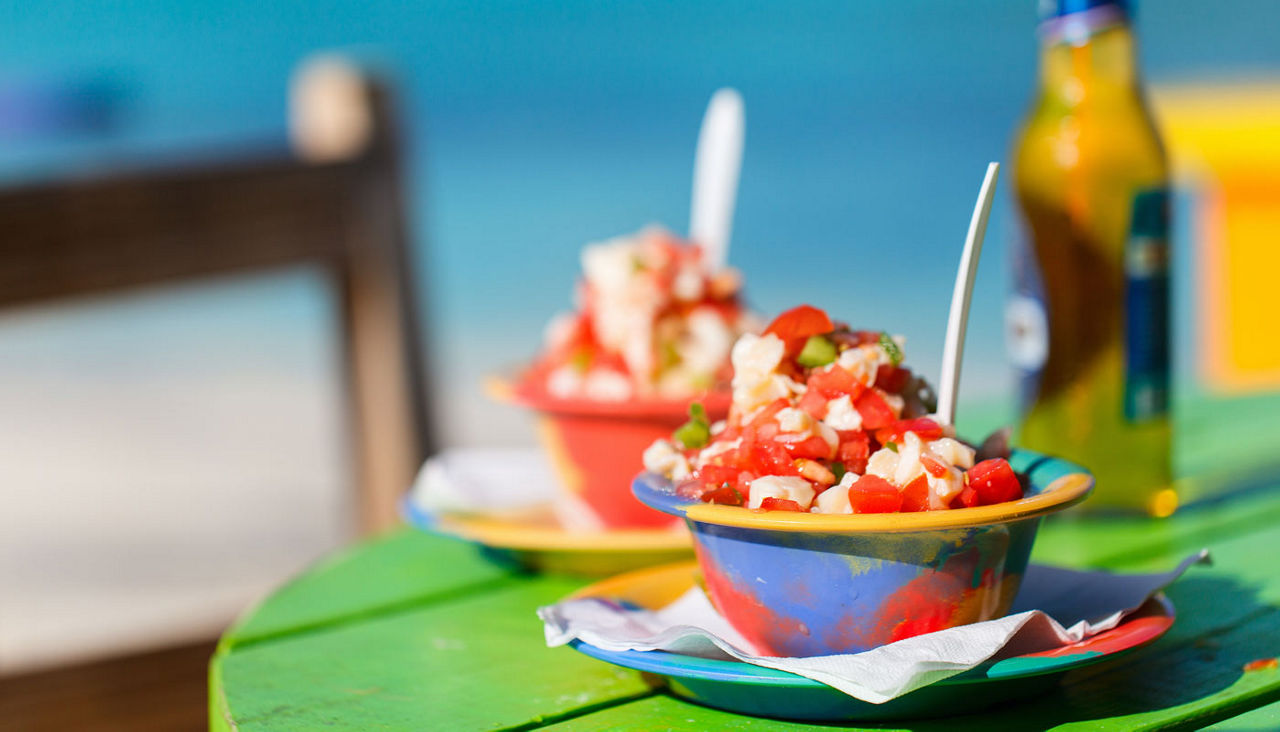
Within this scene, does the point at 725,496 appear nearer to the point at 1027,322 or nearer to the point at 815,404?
the point at 815,404

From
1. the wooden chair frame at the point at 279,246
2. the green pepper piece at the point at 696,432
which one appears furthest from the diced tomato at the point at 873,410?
the wooden chair frame at the point at 279,246

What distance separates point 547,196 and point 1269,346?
8.26 m

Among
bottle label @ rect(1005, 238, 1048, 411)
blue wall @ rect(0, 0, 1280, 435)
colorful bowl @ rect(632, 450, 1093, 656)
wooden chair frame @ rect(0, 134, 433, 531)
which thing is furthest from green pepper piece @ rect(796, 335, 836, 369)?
blue wall @ rect(0, 0, 1280, 435)

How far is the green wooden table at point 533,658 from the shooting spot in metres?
0.67

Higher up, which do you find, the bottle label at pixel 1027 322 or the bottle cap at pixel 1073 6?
the bottle cap at pixel 1073 6

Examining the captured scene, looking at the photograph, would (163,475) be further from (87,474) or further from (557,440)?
(557,440)

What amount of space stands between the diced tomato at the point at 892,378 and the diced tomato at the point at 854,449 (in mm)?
44

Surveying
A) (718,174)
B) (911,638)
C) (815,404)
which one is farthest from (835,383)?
(718,174)

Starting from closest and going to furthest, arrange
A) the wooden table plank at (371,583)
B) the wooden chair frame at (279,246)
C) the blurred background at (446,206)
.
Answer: the wooden table plank at (371,583) < the wooden chair frame at (279,246) < the blurred background at (446,206)

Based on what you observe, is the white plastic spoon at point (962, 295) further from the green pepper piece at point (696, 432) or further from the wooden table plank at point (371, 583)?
the wooden table plank at point (371, 583)

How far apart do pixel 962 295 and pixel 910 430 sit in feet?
0.26

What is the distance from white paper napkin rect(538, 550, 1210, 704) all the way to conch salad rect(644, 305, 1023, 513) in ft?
0.23

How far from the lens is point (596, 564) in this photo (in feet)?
3.22

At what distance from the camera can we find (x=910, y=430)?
2.12 feet
